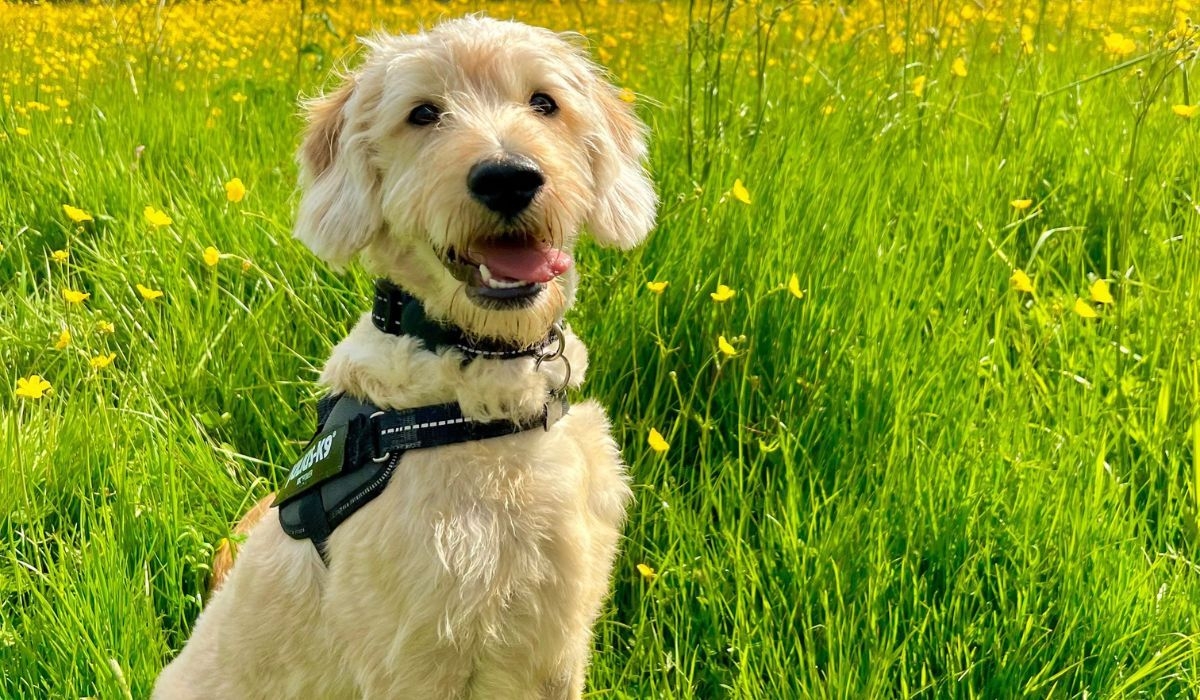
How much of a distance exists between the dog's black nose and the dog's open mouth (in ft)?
0.28

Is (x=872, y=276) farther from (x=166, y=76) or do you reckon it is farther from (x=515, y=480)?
(x=166, y=76)

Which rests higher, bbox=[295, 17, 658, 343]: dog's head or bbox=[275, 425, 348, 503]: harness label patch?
bbox=[295, 17, 658, 343]: dog's head

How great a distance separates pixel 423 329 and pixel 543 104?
1.90ft

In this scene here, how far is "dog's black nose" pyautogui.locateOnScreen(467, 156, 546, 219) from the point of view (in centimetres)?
185

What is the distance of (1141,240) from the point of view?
3256 mm

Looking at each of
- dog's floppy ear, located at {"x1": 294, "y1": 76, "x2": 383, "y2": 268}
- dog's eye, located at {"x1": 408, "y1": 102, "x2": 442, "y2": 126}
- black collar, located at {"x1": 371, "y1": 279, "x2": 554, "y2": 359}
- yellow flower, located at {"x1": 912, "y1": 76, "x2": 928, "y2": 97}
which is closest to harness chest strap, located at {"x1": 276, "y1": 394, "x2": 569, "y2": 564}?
black collar, located at {"x1": 371, "y1": 279, "x2": 554, "y2": 359}

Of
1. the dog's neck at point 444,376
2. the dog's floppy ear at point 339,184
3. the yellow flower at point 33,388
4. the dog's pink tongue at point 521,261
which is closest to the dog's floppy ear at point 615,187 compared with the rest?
the dog's pink tongue at point 521,261

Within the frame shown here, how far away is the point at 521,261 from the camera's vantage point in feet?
6.40

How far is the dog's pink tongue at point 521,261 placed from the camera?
1923 mm

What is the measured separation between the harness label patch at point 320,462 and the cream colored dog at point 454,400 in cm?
10

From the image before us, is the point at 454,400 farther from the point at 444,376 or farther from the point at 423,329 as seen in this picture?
the point at 423,329

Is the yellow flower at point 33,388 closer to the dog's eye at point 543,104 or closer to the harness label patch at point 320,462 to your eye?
the harness label patch at point 320,462

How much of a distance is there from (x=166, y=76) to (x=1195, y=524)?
4.76 metres

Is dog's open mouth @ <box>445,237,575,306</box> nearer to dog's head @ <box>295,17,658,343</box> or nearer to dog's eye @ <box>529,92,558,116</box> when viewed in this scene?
dog's head @ <box>295,17,658,343</box>
